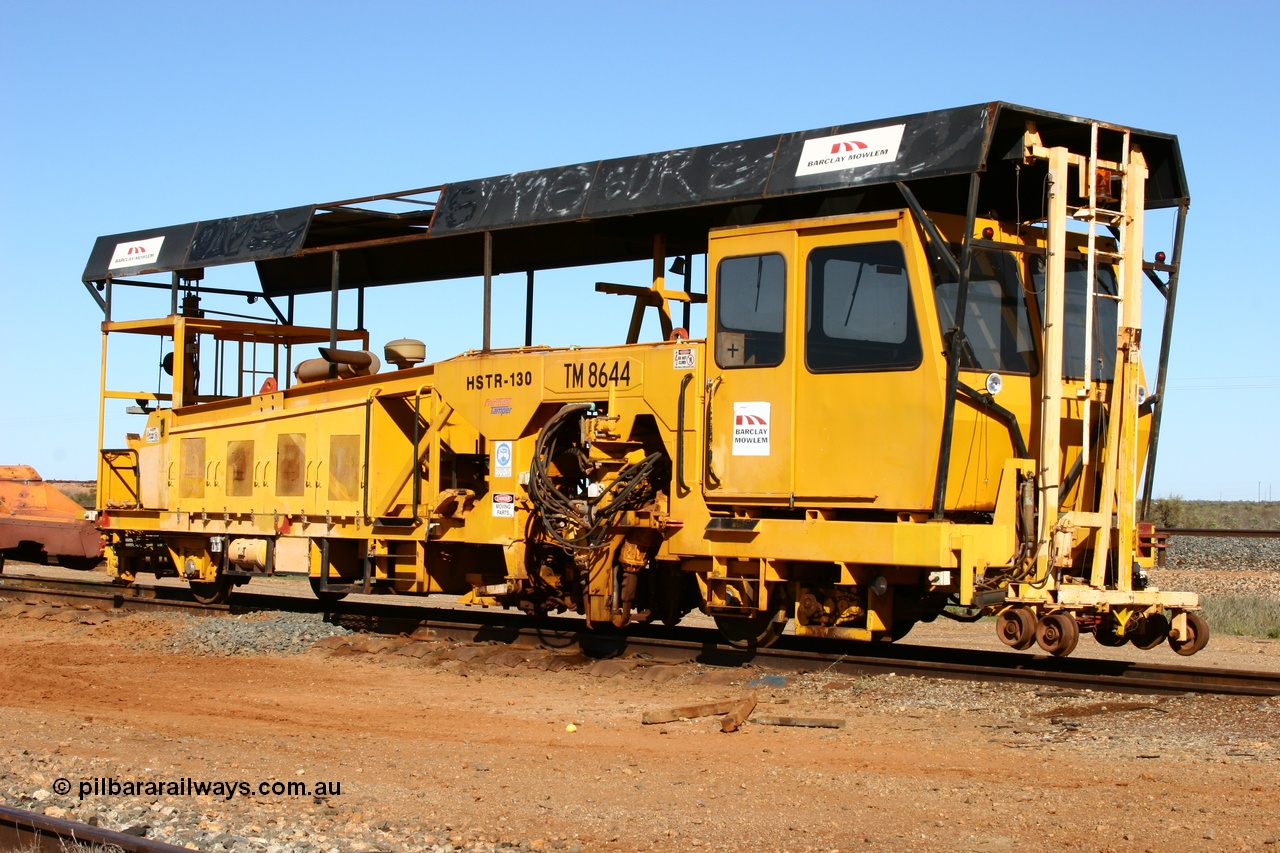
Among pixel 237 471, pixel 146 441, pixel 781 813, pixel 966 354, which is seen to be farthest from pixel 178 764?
pixel 146 441

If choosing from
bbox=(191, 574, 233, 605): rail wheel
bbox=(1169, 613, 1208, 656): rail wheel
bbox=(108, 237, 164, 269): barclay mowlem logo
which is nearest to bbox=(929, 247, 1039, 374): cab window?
bbox=(1169, 613, 1208, 656): rail wheel

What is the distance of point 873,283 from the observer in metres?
10.1

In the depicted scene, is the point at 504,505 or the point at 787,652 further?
the point at 504,505

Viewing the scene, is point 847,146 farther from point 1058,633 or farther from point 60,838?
point 60,838

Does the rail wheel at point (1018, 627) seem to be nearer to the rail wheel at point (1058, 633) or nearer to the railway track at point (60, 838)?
the rail wheel at point (1058, 633)

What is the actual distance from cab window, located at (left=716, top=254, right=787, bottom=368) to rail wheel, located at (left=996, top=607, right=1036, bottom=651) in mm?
2597

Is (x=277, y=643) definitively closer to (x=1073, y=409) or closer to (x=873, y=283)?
(x=873, y=283)

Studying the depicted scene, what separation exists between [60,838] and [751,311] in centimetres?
669

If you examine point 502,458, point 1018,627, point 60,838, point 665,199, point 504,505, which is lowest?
point 60,838

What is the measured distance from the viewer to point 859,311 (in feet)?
33.3

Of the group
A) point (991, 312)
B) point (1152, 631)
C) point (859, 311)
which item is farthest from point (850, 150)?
point (1152, 631)

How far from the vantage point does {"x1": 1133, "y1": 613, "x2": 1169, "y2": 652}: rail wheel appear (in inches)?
391

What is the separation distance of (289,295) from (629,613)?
27.6 ft

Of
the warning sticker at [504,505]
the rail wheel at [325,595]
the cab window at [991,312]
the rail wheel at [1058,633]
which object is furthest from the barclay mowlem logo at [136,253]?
the rail wheel at [1058,633]
